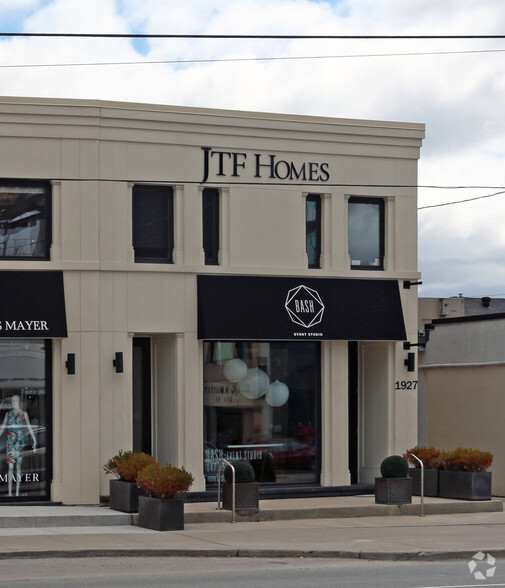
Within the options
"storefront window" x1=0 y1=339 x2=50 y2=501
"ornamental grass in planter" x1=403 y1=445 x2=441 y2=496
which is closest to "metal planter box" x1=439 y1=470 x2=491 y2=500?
"ornamental grass in planter" x1=403 y1=445 x2=441 y2=496

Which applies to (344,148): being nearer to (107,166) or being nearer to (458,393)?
(107,166)

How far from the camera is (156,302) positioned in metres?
20.8

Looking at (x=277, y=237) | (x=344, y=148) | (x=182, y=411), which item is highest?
(x=344, y=148)

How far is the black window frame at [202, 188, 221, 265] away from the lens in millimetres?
21516

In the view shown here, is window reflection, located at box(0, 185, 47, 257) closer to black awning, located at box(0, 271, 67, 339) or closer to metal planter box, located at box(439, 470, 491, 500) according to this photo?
black awning, located at box(0, 271, 67, 339)

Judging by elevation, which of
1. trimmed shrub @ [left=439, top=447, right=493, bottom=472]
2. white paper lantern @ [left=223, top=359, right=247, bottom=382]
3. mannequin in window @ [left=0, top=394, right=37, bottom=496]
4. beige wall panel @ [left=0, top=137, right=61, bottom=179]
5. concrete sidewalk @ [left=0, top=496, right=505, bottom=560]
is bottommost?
concrete sidewalk @ [left=0, top=496, right=505, bottom=560]

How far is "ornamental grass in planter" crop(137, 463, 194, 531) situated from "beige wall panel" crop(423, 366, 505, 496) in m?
9.77

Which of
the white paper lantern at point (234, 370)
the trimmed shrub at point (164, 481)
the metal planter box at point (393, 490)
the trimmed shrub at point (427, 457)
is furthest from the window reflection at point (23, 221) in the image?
the trimmed shrub at point (427, 457)

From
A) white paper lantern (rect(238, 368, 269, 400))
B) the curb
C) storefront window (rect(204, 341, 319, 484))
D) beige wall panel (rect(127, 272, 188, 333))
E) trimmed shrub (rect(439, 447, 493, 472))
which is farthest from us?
white paper lantern (rect(238, 368, 269, 400))

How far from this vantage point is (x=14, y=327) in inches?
774

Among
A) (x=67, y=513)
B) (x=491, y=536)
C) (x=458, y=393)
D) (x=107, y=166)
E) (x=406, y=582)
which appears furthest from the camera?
(x=458, y=393)

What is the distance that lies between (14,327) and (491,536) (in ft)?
29.8

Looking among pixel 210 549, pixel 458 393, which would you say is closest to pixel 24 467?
pixel 210 549

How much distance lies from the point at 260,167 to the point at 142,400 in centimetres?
527
